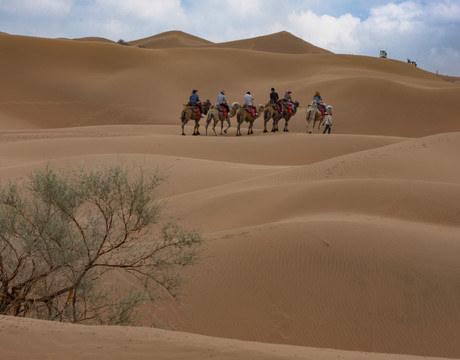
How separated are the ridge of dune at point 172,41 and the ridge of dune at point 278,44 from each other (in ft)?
16.4

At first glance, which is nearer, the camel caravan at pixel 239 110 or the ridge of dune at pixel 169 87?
the camel caravan at pixel 239 110

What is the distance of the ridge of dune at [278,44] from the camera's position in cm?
10462

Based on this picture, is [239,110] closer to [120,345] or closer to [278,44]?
[120,345]

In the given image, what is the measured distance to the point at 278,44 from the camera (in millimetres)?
106562

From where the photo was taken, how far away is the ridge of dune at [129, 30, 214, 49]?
100 meters

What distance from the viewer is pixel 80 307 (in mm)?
7379

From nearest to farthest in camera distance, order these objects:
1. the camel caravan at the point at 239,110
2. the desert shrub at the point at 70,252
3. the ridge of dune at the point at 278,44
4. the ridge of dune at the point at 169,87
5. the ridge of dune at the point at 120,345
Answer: the ridge of dune at the point at 120,345 < the desert shrub at the point at 70,252 < the camel caravan at the point at 239,110 < the ridge of dune at the point at 169,87 < the ridge of dune at the point at 278,44

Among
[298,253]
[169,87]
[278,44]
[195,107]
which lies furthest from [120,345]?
[278,44]

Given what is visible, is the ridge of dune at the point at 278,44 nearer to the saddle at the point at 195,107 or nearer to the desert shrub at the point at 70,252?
the saddle at the point at 195,107

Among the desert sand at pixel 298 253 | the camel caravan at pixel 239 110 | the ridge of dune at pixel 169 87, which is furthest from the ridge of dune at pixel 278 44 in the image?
the desert sand at pixel 298 253

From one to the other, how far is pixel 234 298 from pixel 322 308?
126cm

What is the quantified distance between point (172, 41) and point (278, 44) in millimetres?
20173

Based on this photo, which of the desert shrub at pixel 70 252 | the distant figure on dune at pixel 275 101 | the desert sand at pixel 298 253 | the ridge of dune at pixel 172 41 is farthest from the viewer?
the ridge of dune at pixel 172 41

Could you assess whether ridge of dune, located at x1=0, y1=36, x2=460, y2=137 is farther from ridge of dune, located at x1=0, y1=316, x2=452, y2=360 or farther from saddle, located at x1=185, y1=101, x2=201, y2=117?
ridge of dune, located at x1=0, y1=316, x2=452, y2=360
